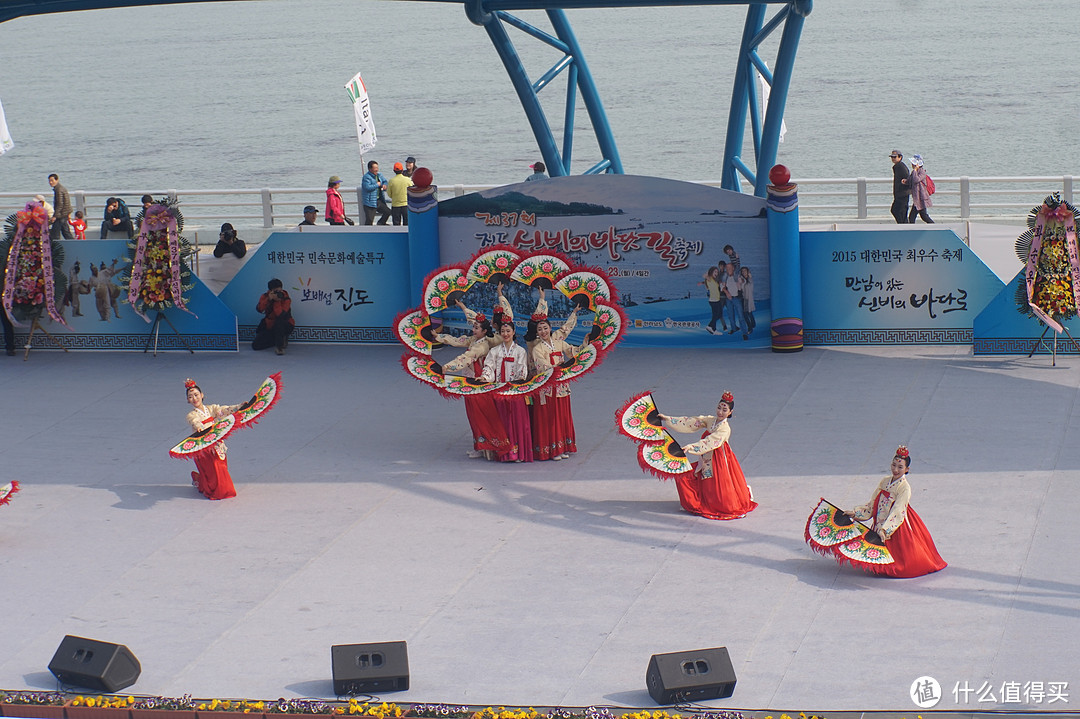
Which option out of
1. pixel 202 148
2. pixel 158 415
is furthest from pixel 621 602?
pixel 202 148

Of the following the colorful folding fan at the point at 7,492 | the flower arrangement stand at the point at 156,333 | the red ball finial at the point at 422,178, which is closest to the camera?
the colorful folding fan at the point at 7,492

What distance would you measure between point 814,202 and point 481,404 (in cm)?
3474

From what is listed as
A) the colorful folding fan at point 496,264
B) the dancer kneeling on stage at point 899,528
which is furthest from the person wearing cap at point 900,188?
the dancer kneeling on stage at point 899,528

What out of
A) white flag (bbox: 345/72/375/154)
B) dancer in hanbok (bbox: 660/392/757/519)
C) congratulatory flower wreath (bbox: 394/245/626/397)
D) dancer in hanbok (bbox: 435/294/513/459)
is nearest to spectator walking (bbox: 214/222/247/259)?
congratulatory flower wreath (bbox: 394/245/626/397)

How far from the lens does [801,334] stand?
53.8 feet

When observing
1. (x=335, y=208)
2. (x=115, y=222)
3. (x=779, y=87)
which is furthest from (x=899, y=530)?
(x=335, y=208)

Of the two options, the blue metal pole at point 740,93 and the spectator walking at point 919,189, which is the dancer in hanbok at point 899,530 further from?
the spectator walking at point 919,189

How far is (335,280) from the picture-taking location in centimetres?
1761

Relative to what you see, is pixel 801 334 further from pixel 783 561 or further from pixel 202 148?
pixel 202 148

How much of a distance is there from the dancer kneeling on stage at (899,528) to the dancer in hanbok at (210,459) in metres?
5.58

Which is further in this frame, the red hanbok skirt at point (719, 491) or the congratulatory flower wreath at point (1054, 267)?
the congratulatory flower wreath at point (1054, 267)

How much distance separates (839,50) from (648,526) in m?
77.8

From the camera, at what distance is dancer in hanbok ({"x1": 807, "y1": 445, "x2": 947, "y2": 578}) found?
31.8 ft

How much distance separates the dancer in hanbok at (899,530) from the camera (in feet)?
31.8
